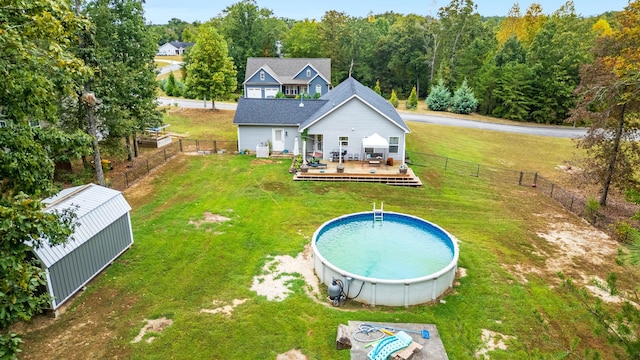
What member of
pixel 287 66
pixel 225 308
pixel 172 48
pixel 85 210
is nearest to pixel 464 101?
pixel 287 66

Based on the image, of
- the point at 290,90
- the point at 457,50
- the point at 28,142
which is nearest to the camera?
the point at 28,142

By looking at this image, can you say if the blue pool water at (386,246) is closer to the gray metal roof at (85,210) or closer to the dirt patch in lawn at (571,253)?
the dirt patch in lawn at (571,253)

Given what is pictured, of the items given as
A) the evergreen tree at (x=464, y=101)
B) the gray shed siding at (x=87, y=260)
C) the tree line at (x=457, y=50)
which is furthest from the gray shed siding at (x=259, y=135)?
the tree line at (x=457, y=50)

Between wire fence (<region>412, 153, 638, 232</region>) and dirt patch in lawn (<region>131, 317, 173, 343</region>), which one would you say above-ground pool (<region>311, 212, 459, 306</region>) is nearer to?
dirt patch in lawn (<region>131, 317, 173, 343</region>)

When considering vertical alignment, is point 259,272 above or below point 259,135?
below

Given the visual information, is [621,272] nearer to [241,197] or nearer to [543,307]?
[543,307]

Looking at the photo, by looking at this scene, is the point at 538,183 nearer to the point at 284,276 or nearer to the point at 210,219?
the point at 284,276
